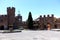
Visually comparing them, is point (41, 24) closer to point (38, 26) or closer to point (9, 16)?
point (38, 26)

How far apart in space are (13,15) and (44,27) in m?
12.5

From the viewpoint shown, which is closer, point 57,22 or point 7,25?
point 7,25

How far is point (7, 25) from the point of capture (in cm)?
6612

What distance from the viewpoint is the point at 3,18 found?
6694cm

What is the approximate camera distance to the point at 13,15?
6700 cm

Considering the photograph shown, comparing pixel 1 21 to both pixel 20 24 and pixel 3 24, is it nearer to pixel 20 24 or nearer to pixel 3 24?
pixel 3 24

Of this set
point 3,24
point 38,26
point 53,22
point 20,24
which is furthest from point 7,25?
point 53,22

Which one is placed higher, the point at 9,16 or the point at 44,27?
the point at 9,16

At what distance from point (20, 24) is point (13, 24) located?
427 centimetres

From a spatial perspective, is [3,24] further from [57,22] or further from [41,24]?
[57,22]

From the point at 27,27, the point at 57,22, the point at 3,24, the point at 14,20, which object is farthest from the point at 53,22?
the point at 3,24

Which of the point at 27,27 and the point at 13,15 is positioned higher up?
the point at 13,15

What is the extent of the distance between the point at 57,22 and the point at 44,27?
7147 mm

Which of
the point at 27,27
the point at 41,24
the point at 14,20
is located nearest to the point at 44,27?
the point at 41,24
